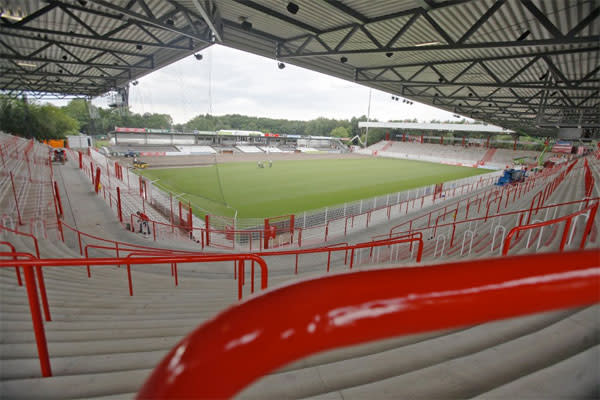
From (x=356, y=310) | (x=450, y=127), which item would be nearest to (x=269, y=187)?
(x=356, y=310)

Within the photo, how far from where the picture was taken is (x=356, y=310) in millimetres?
487

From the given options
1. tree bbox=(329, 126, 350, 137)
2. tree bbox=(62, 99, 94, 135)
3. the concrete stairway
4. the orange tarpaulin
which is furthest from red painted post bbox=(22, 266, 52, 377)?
tree bbox=(329, 126, 350, 137)

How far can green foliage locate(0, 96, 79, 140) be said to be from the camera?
3349 centimetres

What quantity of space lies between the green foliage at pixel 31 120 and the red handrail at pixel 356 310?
4527 cm

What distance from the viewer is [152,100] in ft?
59.9

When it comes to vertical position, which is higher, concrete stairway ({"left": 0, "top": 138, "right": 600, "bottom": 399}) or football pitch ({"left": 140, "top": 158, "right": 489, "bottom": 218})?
concrete stairway ({"left": 0, "top": 138, "right": 600, "bottom": 399})

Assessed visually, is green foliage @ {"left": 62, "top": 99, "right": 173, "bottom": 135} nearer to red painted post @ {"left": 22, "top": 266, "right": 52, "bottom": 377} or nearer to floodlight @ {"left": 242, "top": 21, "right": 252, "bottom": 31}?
floodlight @ {"left": 242, "top": 21, "right": 252, "bottom": 31}

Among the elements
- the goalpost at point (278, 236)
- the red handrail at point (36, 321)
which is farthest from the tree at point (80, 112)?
the red handrail at point (36, 321)

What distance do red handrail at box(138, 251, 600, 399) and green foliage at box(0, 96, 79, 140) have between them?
4527 cm

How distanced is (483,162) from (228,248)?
5655 cm

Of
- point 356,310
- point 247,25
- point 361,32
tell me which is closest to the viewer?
point 356,310

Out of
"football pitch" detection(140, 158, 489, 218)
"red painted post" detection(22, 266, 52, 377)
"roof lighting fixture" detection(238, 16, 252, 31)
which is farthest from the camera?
"football pitch" detection(140, 158, 489, 218)

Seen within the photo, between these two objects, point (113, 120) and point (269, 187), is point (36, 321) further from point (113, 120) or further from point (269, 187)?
point (113, 120)

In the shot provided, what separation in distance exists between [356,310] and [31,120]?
174 ft
